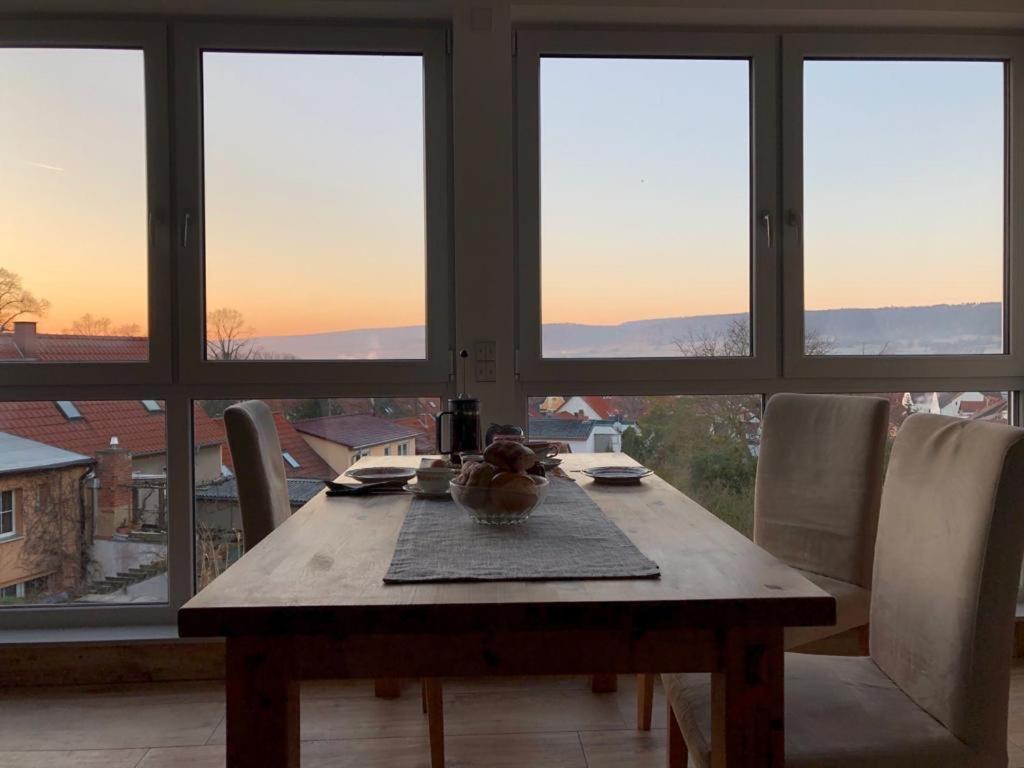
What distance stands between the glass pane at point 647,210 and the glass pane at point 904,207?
0.96 feet

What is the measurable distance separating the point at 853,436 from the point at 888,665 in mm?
664

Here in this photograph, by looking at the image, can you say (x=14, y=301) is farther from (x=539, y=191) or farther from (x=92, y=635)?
(x=539, y=191)

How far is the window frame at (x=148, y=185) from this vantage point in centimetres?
269

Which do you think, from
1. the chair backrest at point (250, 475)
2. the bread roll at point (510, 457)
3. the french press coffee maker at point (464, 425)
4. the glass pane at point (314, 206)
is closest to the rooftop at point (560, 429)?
the glass pane at point (314, 206)

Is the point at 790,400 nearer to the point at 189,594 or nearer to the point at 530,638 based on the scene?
the point at 530,638

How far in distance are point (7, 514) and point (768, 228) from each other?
2.91 metres

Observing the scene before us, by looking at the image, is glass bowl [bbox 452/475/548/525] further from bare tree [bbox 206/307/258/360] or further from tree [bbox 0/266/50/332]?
tree [bbox 0/266/50/332]

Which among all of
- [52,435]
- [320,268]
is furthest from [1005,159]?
[52,435]

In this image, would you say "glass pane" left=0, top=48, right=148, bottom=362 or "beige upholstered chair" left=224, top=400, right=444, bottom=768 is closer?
"beige upholstered chair" left=224, top=400, right=444, bottom=768

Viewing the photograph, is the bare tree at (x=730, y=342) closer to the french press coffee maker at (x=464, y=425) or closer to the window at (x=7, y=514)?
the french press coffee maker at (x=464, y=425)

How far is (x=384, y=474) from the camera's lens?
6.73 feet

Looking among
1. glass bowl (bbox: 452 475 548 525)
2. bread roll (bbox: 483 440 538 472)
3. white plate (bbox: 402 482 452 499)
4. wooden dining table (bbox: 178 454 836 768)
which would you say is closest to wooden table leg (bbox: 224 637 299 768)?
wooden dining table (bbox: 178 454 836 768)

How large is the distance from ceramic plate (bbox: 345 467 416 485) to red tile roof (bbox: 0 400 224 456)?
3.18 ft

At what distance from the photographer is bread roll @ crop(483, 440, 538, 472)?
4.89 ft
